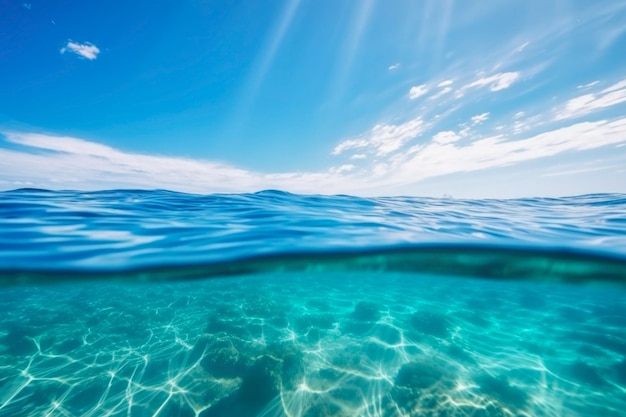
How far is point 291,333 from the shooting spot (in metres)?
9.62

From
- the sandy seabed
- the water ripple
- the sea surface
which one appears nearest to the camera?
the water ripple

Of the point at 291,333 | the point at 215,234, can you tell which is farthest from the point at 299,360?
the point at 215,234

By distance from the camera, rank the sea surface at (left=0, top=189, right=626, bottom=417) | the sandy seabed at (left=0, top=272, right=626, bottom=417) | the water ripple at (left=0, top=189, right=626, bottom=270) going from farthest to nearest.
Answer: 1. the sandy seabed at (left=0, top=272, right=626, bottom=417)
2. the sea surface at (left=0, top=189, right=626, bottom=417)
3. the water ripple at (left=0, top=189, right=626, bottom=270)

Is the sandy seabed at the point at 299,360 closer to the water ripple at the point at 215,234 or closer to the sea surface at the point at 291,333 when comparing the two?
the sea surface at the point at 291,333

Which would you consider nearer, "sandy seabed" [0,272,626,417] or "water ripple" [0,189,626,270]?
"water ripple" [0,189,626,270]

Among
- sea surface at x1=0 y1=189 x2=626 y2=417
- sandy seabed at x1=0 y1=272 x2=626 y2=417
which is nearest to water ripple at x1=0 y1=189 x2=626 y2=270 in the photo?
sea surface at x1=0 y1=189 x2=626 y2=417

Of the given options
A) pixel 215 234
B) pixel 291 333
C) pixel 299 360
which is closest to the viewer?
pixel 215 234

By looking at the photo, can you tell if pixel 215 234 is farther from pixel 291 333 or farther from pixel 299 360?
pixel 291 333

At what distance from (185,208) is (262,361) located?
19.4ft

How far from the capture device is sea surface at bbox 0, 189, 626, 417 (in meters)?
5.14

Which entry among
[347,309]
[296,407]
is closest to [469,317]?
[347,309]

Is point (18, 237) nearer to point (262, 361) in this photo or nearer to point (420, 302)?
point (262, 361)

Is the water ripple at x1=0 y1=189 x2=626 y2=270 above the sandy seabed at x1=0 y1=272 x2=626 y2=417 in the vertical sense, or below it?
above

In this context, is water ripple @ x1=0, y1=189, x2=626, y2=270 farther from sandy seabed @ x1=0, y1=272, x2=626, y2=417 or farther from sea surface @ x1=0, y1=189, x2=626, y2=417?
sandy seabed @ x1=0, y1=272, x2=626, y2=417
